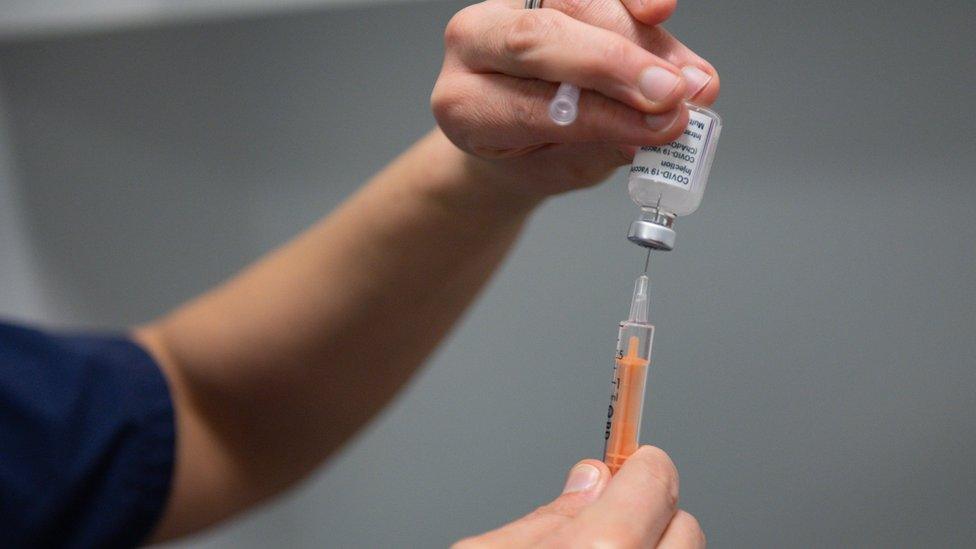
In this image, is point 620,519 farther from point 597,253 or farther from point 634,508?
point 597,253

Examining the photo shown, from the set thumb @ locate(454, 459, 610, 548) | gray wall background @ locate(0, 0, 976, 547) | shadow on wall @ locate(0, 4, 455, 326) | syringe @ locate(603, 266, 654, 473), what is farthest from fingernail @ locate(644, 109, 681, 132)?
shadow on wall @ locate(0, 4, 455, 326)

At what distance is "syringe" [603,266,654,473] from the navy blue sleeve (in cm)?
53

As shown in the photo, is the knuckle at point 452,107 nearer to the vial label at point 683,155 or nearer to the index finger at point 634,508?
the vial label at point 683,155

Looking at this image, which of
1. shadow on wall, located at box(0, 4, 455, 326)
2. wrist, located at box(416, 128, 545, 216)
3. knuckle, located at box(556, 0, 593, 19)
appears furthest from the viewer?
shadow on wall, located at box(0, 4, 455, 326)

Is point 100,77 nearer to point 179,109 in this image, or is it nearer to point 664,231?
point 179,109

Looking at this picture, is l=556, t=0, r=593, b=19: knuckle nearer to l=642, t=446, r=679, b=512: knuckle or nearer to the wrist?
the wrist

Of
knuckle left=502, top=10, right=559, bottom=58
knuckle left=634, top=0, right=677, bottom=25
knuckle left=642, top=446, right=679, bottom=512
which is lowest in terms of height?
knuckle left=642, top=446, right=679, bottom=512

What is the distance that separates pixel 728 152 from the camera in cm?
95

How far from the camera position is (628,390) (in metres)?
0.66

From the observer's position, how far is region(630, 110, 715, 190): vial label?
0.57 m

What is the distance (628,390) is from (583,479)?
83 millimetres

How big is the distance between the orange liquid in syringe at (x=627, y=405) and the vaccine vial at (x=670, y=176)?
0.11 meters

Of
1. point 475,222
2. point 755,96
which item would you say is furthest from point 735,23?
point 475,222

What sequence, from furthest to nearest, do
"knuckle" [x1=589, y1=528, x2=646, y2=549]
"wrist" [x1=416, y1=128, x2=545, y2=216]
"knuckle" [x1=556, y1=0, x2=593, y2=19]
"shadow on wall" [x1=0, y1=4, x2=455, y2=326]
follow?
"shadow on wall" [x1=0, y1=4, x2=455, y2=326], "wrist" [x1=416, y1=128, x2=545, y2=216], "knuckle" [x1=556, y1=0, x2=593, y2=19], "knuckle" [x1=589, y1=528, x2=646, y2=549]
